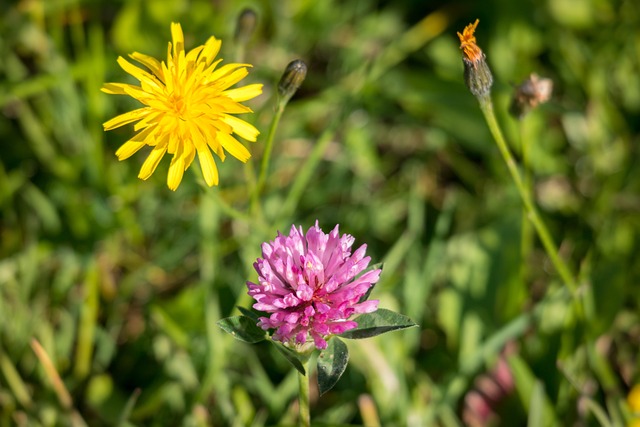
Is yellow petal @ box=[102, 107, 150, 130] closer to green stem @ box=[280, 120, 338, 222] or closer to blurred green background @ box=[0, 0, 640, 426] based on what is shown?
blurred green background @ box=[0, 0, 640, 426]

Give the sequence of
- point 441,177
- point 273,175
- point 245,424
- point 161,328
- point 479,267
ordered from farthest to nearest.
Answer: point 441,177, point 273,175, point 479,267, point 161,328, point 245,424

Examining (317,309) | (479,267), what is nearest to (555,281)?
(479,267)

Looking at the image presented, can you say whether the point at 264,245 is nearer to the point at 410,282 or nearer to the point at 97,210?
the point at 410,282

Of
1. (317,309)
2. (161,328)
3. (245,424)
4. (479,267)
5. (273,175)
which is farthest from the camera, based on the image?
(273,175)

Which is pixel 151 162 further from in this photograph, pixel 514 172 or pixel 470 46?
pixel 514 172

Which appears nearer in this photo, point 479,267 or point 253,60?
point 479,267

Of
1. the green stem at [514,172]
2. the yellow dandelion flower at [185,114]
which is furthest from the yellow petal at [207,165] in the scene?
the green stem at [514,172]

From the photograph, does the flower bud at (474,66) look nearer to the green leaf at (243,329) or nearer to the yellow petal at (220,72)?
the yellow petal at (220,72)
